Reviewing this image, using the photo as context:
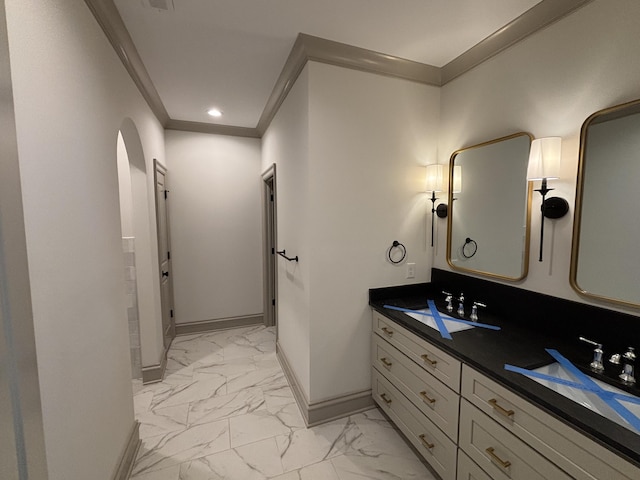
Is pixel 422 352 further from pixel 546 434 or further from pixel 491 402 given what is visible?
pixel 546 434

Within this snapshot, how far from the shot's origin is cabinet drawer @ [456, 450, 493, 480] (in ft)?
4.35

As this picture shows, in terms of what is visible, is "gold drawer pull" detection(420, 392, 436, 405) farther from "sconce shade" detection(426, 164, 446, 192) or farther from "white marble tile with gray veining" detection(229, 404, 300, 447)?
"sconce shade" detection(426, 164, 446, 192)

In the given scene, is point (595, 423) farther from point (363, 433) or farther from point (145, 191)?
point (145, 191)

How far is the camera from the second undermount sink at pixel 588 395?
1.02 meters

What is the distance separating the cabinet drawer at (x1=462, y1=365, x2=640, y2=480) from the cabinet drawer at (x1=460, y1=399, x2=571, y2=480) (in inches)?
1.3

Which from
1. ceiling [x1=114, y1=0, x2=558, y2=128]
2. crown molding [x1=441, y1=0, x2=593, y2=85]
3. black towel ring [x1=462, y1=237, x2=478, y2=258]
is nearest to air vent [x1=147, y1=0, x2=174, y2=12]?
ceiling [x1=114, y1=0, x2=558, y2=128]

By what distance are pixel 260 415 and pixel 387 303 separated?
4.40 ft

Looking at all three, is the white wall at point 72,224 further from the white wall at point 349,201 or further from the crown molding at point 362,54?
the white wall at point 349,201

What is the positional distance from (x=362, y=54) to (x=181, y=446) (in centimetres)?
301

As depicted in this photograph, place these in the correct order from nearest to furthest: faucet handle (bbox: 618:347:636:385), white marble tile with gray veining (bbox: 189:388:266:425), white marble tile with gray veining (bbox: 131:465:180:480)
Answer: faucet handle (bbox: 618:347:636:385), white marble tile with gray veining (bbox: 131:465:180:480), white marble tile with gray veining (bbox: 189:388:266:425)

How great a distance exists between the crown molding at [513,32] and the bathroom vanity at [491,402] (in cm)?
154

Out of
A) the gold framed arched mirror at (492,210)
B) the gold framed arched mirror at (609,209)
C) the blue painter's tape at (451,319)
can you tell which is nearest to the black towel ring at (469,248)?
the gold framed arched mirror at (492,210)

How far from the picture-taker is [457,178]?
2.17 meters

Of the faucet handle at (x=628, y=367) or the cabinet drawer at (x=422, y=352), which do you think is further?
the cabinet drawer at (x=422, y=352)
